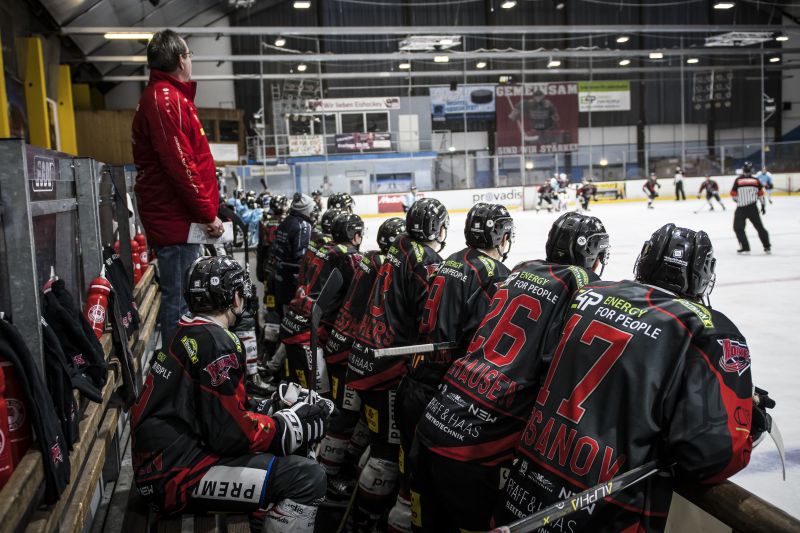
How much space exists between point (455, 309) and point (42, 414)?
5.31ft

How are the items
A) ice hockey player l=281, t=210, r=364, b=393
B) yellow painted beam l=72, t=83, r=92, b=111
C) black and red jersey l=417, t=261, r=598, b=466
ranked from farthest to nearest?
yellow painted beam l=72, t=83, r=92, b=111
ice hockey player l=281, t=210, r=364, b=393
black and red jersey l=417, t=261, r=598, b=466

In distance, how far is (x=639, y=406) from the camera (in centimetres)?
166

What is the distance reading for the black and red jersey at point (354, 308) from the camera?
3.86m

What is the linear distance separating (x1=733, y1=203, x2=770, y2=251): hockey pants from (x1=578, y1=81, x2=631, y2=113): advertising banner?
20.5 meters

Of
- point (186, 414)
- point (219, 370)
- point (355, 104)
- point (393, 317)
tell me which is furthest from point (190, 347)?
point (355, 104)

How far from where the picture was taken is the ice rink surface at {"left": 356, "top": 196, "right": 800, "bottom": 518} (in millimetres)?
3420

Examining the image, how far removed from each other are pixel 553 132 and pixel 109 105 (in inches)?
733

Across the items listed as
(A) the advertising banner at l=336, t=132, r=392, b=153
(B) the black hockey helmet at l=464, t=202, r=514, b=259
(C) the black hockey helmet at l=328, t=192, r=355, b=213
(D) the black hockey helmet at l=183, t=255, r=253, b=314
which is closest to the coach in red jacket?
(D) the black hockey helmet at l=183, t=255, r=253, b=314

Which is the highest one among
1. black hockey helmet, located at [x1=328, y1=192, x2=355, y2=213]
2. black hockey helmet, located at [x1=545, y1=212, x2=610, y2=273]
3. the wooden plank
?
black hockey helmet, located at [x1=328, y1=192, x2=355, y2=213]

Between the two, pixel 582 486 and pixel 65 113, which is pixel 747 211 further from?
pixel 65 113

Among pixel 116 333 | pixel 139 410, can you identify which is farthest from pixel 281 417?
pixel 116 333

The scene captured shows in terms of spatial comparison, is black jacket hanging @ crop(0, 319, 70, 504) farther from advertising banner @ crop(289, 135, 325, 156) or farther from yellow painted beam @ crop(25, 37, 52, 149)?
advertising banner @ crop(289, 135, 325, 156)

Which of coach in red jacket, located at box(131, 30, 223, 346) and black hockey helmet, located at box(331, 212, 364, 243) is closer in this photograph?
coach in red jacket, located at box(131, 30, 223, 346)

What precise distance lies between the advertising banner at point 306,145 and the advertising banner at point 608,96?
12414mm
